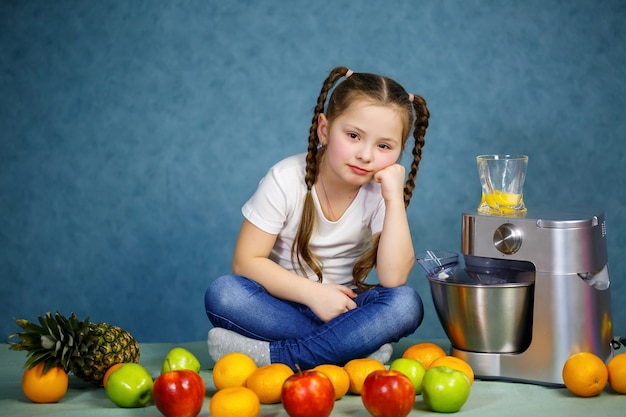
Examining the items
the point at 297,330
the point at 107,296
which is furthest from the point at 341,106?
the point at 107,296

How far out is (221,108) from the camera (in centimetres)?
247

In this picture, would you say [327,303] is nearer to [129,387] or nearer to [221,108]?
[129,387]

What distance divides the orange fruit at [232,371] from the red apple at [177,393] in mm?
168

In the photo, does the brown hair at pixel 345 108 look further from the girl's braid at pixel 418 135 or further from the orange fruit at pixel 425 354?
the orange fruit at pixel 425 354

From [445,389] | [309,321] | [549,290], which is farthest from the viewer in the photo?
[309,321]

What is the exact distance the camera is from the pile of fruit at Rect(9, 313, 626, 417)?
1.42 m

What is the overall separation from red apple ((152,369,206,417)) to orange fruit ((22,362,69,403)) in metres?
0.30

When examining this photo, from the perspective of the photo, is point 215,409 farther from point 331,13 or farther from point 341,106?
point 331,13

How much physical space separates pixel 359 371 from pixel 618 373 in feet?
1.69

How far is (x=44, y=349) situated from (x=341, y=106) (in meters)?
0.83

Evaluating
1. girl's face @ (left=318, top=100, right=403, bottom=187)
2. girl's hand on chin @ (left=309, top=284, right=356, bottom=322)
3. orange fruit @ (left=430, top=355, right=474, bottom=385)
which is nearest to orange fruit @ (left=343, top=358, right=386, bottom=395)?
orange fruit @ (left=430, top=355, right=474, bottom=385)

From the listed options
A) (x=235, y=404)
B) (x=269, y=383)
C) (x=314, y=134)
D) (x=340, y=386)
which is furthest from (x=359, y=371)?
(x=314, y=134)

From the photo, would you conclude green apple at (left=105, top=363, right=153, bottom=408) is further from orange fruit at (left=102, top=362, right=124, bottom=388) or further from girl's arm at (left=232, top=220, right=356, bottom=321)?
girl's arm at (left=232, top=220, right=356, bottom=321)

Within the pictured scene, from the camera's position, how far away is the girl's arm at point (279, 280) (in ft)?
6.18
